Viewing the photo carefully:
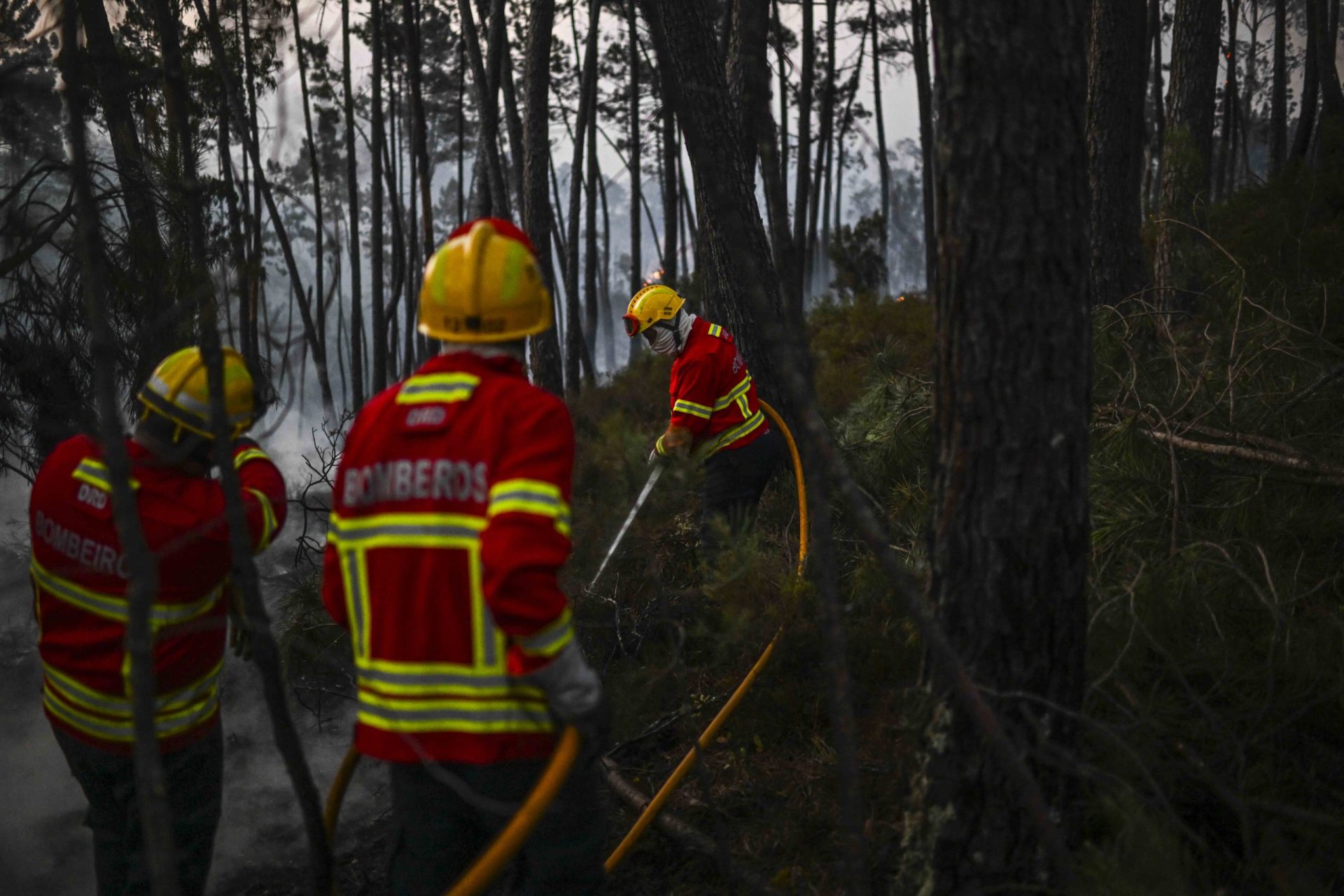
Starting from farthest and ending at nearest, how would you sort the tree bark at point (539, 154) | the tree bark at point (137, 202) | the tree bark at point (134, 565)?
the tree bark at point (539, 154), the tree bark at point (137, 202), the tree bark at point (134, 565)

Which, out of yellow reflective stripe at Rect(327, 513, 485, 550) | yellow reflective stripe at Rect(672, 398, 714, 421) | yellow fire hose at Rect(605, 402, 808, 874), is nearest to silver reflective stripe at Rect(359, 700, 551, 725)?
yellow reflective stripe at Rect(327, 513, 485, 550)

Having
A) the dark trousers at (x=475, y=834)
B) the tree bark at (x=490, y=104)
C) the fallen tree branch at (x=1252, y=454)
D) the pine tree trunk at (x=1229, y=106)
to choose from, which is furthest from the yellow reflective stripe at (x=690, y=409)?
the pine tree trunk at (x=1229, y=106)

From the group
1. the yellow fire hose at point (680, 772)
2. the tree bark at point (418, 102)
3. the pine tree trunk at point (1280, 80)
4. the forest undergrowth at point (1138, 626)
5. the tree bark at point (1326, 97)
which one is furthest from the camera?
the pine tree trunk at point (1280, 80)

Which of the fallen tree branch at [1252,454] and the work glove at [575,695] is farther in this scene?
the fallen tree branch at [1252,454]

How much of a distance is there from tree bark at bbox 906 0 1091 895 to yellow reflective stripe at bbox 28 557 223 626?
1.99m

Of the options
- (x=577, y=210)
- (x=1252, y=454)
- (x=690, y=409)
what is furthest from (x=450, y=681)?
(x=577, y=210)

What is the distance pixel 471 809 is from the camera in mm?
2098

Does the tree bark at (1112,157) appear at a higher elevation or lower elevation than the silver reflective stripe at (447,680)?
higher

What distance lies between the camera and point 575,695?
1953mm

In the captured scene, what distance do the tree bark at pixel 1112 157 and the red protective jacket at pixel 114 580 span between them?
645cm

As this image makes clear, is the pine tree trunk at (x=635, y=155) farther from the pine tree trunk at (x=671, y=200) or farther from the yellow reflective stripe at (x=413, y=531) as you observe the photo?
the yellow reflective stripe at (x=413, y=531)

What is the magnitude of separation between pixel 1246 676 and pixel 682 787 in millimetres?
2165

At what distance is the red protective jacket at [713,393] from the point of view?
5305 millimetres

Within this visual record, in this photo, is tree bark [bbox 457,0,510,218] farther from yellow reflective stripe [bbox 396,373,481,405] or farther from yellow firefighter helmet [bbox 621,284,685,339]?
yellow reflective stripe [bbox 396,373,481,405]
